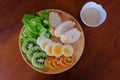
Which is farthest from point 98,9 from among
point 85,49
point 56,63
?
point 56,63

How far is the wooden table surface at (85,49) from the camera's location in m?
0.75

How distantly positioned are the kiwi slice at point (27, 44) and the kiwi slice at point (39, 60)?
4cm

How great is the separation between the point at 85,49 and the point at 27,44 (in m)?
0.22

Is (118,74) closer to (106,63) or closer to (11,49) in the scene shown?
(106,63)

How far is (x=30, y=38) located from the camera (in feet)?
2.43

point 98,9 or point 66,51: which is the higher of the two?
point 98,9

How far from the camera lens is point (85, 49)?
0.77 m

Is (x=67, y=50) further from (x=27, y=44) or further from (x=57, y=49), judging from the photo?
(x=27, y=44)

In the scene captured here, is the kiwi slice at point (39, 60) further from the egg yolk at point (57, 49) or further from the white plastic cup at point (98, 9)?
the white plastic cup at point (98, 9)

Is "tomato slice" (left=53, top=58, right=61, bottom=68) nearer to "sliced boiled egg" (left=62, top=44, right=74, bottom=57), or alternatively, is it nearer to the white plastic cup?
"sliced boiled egg" (left=62, top=44, right=74, bottom=57)

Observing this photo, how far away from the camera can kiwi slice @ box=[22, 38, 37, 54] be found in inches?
28.9

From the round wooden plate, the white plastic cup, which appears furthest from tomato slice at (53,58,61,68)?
the white plastic cup

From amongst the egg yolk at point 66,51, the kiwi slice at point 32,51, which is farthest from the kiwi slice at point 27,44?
the egg yolk at point 66,51

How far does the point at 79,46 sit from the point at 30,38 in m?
0.19
